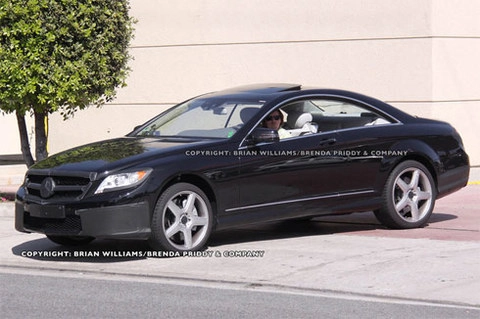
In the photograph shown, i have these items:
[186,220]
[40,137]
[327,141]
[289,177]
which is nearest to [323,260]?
[289,177]

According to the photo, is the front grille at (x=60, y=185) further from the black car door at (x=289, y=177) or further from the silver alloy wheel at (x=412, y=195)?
the silver alloy wheel at (x=412, y=195)

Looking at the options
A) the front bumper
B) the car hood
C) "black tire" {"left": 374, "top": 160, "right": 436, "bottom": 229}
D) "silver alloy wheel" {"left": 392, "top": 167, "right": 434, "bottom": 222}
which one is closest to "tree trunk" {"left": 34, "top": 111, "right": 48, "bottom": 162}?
the car hood

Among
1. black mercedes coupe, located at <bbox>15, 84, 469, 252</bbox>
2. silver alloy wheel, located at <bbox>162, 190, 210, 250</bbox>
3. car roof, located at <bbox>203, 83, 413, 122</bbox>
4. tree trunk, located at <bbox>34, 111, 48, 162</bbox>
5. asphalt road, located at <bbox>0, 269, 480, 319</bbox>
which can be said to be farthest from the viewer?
tree trunk, located at <bbox>34, 111, 48, 162</bbox>

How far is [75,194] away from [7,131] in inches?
529

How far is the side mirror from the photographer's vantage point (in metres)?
9.98

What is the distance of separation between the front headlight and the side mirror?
123cm

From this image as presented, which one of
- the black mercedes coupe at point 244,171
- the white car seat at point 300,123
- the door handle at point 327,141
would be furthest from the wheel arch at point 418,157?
the white car seat at point 300,123

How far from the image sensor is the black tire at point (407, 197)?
10805 millimetres

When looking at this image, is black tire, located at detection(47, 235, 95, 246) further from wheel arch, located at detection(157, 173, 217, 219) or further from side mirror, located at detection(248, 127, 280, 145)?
side mirror, located at detection(248, 127, 280, 145)

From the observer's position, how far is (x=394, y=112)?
11188 millimetres

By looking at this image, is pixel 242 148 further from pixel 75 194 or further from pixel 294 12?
pixel 294 12

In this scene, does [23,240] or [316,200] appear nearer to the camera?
[316,200]

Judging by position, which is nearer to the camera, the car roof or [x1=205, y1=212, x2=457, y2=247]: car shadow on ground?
the car roof

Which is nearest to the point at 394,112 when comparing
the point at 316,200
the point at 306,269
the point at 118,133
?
the point at 316,200
